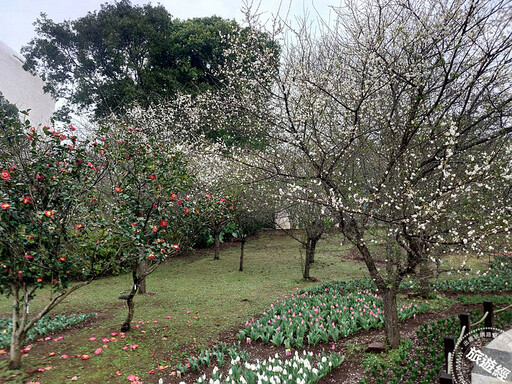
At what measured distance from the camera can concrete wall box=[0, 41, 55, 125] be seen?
2288 centimetres

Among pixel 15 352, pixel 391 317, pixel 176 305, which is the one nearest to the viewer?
pixel 15 352

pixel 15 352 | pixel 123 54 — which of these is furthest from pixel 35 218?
pixel 123 54

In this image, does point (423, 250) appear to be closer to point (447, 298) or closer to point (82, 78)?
point (447, 298)

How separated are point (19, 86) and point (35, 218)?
2603 cm

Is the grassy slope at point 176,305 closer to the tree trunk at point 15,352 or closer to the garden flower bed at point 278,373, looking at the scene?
the tree trunk at point 15,352

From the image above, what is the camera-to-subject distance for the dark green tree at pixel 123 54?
1742 centimetres

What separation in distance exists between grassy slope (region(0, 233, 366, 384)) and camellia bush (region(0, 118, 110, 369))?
102 centimetres

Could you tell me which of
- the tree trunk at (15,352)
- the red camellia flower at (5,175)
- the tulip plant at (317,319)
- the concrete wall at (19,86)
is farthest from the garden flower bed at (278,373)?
the concrete wall at (19,86)

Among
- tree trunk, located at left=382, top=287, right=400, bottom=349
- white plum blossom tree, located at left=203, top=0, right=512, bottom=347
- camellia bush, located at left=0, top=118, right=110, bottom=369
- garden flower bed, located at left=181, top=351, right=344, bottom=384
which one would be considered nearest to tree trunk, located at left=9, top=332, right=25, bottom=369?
camellia bush, located at left=0, top=118, right=110, bottom=369

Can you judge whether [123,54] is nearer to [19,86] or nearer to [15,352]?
[19,86]

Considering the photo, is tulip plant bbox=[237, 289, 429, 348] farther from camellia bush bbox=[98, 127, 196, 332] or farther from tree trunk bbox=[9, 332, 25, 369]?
tree trunk bbox=[9, 332, 25, 369]

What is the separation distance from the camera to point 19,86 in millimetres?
24141

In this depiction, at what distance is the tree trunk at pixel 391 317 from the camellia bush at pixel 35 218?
4356 millimetres

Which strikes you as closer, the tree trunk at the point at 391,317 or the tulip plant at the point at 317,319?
the tree trunk at the point at 391,317
